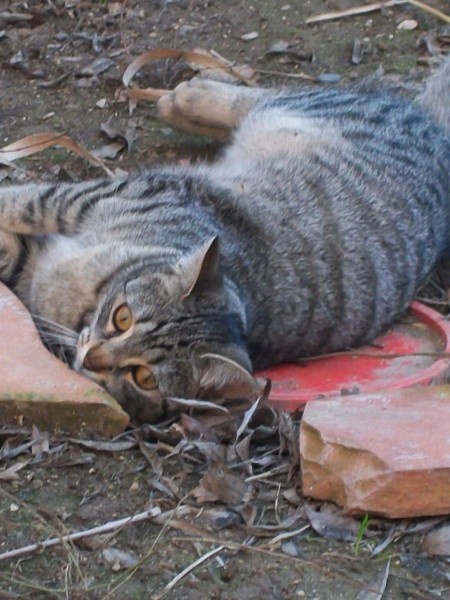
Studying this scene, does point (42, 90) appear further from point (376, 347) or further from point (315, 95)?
point (376, 347)

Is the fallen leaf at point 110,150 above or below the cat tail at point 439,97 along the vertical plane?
below

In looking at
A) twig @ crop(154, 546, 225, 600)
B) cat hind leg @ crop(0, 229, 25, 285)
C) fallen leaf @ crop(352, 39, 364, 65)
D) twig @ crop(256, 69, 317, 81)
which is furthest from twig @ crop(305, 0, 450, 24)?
twig @ crop(154, 546, 225, 600)

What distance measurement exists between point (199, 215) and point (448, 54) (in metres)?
2.58

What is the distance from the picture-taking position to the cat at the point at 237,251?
11.4ft

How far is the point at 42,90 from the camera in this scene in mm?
5742

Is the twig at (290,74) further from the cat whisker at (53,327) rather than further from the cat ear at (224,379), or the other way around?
the cat ear at (224,379)

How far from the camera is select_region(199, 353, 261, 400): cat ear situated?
11.1 feet

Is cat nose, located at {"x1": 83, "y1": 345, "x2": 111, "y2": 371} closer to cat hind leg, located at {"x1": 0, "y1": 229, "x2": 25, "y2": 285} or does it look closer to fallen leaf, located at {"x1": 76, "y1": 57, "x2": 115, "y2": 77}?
cat hind leg, located at {"x1": 0, "y1": 229, "x2": 25, "y2": 285}

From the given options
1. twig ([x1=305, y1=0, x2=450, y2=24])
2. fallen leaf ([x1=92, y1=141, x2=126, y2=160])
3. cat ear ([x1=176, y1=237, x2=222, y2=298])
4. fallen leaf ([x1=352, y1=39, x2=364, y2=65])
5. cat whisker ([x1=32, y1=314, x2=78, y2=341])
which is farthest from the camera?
twig ([x1=305, y1=0, x2=450, y2=24])

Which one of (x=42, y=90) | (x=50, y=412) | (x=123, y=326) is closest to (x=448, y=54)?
(x=42, y=90)

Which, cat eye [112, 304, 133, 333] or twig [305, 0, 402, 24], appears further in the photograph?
twig [305, 0, 402, 24]

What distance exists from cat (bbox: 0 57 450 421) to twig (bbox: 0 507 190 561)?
1.90 feet

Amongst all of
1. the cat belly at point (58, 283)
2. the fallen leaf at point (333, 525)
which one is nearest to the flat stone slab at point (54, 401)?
the cat belly at point (58, 283)

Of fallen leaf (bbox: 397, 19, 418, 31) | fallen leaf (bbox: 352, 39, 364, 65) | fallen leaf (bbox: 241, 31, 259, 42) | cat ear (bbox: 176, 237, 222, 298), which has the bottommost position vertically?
fallen leaf (bbox: 352, 39, 364, 65)
